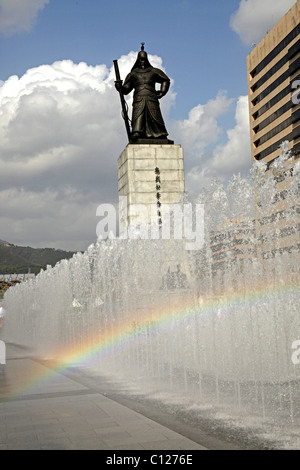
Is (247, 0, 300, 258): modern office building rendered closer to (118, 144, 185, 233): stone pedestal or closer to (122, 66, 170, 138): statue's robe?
(122, 66, 170, 138): statue's robe

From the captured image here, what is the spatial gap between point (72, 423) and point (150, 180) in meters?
13.9

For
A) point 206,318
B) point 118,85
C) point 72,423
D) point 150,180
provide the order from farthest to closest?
point 118,85, point 150,180, point 206,318, point 72,423

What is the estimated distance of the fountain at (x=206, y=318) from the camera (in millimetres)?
8938

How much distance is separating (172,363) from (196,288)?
5.74 ft

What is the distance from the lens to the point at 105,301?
16.7 meters

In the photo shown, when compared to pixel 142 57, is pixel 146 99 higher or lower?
lower

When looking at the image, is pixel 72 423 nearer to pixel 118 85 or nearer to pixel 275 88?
pixel 118 85

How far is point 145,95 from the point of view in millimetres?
21125

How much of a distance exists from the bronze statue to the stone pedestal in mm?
1034

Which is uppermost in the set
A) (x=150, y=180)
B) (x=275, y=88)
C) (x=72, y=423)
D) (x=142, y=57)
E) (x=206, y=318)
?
(x=275, y=88)

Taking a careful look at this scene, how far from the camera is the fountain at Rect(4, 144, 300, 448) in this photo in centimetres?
894

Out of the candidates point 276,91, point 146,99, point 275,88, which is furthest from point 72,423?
point 275,88

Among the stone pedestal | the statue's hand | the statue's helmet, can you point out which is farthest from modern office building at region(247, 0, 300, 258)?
the stone pedestal
